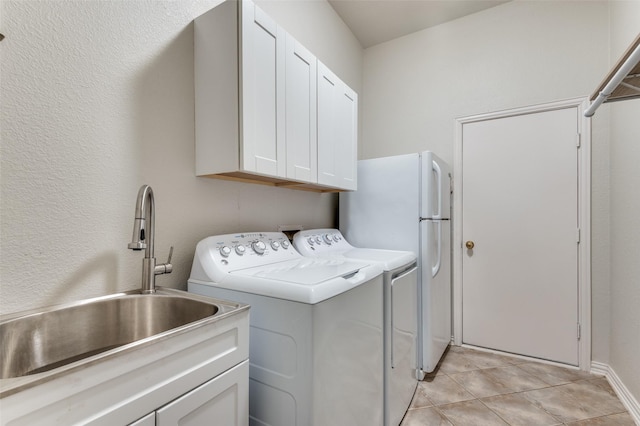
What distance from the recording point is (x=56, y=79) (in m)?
0.98

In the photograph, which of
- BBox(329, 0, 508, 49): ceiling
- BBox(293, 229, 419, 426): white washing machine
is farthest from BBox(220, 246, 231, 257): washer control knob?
BBox(329, 0, 508, 49): ceiling

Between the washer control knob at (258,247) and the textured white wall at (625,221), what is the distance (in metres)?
2.19

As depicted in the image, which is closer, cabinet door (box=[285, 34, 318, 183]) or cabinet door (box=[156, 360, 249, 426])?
cabinet door (box=[156, 360, 249, 426])

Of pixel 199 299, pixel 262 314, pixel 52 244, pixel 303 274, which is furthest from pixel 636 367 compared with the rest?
pixel 52 244

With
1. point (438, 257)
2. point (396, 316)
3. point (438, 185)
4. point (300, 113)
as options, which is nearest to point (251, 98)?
point (300, 113)

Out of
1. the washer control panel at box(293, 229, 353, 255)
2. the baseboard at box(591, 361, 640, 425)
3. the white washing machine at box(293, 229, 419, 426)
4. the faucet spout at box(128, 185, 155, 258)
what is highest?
the faucet spout at box(128, 185, 155, 258)

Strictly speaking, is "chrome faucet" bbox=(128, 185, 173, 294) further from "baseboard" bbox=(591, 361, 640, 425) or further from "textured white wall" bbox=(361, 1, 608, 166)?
"baseboard" bbox=(591, 361, 640, 425)

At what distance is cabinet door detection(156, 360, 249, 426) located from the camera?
750 millimetres

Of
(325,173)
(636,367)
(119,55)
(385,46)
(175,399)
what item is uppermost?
(385,46)

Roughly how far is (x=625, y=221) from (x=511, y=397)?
1386 millimetres

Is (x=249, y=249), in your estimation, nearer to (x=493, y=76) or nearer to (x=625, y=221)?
(x=625, y=221)

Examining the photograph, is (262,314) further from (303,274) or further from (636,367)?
(636,367)

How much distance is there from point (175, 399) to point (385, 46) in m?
3.52

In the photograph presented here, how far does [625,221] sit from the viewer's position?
194 cm
